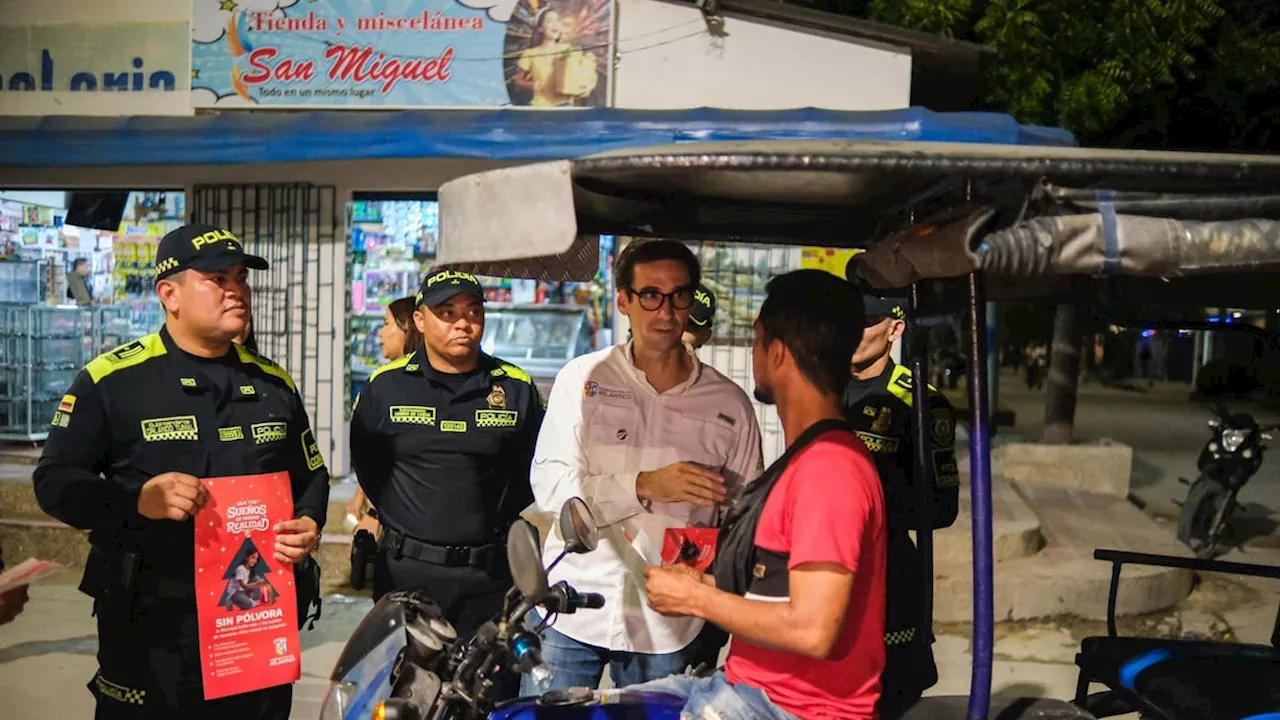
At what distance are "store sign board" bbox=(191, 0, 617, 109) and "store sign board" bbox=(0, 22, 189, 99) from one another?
302 millimetres

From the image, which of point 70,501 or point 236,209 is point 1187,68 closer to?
point 236,209

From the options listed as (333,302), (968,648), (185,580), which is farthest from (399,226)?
(185,580)

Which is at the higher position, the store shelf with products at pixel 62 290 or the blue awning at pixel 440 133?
the blue awning at pixel 440 133

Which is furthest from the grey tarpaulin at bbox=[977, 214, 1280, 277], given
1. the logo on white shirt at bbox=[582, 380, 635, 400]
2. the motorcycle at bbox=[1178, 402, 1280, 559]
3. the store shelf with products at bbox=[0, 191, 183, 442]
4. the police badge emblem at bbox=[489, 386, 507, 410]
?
the store shelf with products at bbox=[0, 191, 183, 442]

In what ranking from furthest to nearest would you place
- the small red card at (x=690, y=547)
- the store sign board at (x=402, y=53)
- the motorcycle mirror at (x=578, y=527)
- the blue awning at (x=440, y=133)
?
the store sign board at (x=402, y=53) → the blue awning at (x=440, y=133) → the small red card at (x=690, y=547) → the motorcycle mirror at (x=578, y=527)

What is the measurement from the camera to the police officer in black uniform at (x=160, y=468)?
9.06ft

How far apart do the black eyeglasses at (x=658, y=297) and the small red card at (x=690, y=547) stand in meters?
0.68

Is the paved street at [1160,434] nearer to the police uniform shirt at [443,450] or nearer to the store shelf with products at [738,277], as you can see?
the store shelf with products at [738,277]

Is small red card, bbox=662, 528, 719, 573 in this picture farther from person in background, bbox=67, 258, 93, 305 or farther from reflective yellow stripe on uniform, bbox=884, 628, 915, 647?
person in background, bbox=67, 258, 93, 305

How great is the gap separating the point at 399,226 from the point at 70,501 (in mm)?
7597

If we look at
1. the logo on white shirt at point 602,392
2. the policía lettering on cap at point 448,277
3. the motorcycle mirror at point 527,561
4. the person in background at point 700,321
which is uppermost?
the policía lettering on cap at point 448,277

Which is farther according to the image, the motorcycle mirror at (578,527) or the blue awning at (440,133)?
the blue awning at (440,133)

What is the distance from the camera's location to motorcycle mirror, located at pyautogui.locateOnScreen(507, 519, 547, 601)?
1983 millimetres

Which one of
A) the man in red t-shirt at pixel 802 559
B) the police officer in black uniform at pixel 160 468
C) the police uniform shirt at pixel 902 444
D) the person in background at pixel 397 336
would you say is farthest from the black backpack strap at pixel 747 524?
the person in background at pixel 397 336
